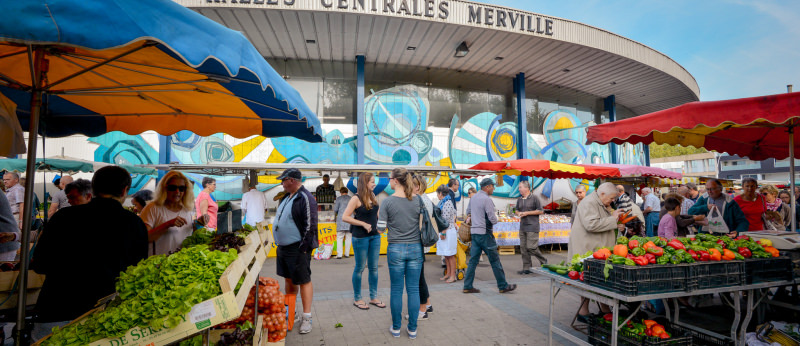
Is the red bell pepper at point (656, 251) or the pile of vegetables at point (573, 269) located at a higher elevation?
the red bell pepper at point (656, 251)

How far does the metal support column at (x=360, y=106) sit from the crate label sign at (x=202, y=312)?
11.4 metres

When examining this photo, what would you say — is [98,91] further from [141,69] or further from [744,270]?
[744,270]

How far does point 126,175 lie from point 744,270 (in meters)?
5.77

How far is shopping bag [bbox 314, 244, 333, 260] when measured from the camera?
32.4 feet

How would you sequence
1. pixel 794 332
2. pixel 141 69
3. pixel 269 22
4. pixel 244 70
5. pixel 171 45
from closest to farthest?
pixel 171 45
pixel 244 70
pixel 141 69
pixel 794 332
pixel 269 22

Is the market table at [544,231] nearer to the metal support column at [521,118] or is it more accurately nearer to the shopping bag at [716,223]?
the metal support column at [521,118]

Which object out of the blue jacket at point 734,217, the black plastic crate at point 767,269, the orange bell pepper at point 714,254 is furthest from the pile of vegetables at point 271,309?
the blue jacket at point 734,217

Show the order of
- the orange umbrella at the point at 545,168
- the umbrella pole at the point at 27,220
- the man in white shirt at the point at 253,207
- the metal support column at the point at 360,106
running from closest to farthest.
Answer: the umbrella pole at the point at 27,220 < the man in white shirt at the point at 253,207 < the orange umbrella at the point at 545,168 < the metal support column at the point at 360,106

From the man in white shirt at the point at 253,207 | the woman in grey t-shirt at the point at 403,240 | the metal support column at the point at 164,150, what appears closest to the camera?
the woman in grey t-shirt at the point at 403,240

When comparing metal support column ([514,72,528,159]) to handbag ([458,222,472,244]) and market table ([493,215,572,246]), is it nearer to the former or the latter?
market table ([493,215,572,246])

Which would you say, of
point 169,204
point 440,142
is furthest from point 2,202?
point 440,142

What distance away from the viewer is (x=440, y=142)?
14906 mm

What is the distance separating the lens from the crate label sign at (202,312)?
204 cm

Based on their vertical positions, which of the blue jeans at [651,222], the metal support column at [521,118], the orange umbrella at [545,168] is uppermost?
the metal support column at [521,118]
